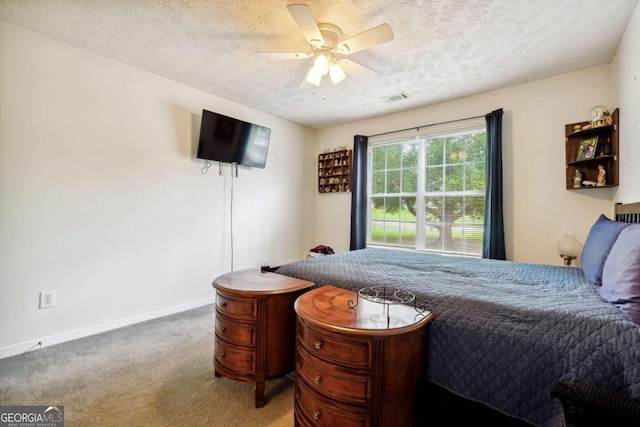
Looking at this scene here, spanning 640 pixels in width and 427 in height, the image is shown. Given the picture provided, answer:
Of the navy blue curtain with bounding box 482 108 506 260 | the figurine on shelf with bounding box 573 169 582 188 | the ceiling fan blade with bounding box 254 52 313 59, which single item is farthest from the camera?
the navy blue curtain with bounding box 482 108 506 260

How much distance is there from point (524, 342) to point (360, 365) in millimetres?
662

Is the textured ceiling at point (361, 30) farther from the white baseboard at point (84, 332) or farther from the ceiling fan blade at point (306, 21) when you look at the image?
the white baseboard at point (84, 332)

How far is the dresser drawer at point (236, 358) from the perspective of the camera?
163 cm

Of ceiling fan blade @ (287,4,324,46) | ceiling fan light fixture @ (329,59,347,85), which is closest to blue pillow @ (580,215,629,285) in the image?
ceiling fan light fixture @ (329,59,347,85)

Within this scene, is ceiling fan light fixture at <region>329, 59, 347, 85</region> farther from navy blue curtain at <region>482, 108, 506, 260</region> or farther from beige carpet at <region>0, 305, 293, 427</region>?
beige carpet at <region>0, 305, 293, 427</region>

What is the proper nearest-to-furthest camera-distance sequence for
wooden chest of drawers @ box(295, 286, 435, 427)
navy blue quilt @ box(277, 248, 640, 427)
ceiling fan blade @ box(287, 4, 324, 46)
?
navy blue quilt @ box(277, 248, 640, 427), wooden chest of drawers @ box(295, 286, 435, 427), ceiling fan blade @ box(287, 4, 324, 46)

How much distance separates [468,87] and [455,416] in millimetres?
3109

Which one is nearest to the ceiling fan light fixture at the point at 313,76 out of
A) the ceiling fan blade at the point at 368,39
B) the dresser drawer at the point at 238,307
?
the ceiling fan blade at the point at 368,39

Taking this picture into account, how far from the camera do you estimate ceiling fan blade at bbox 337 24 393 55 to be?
1.77 m

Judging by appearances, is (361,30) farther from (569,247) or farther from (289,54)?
(569,247)

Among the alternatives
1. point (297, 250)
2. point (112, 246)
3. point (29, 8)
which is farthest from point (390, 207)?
point (29, 8)

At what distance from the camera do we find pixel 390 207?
4059mm

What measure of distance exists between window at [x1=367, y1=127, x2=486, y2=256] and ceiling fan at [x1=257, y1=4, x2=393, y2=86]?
1.75 metres
